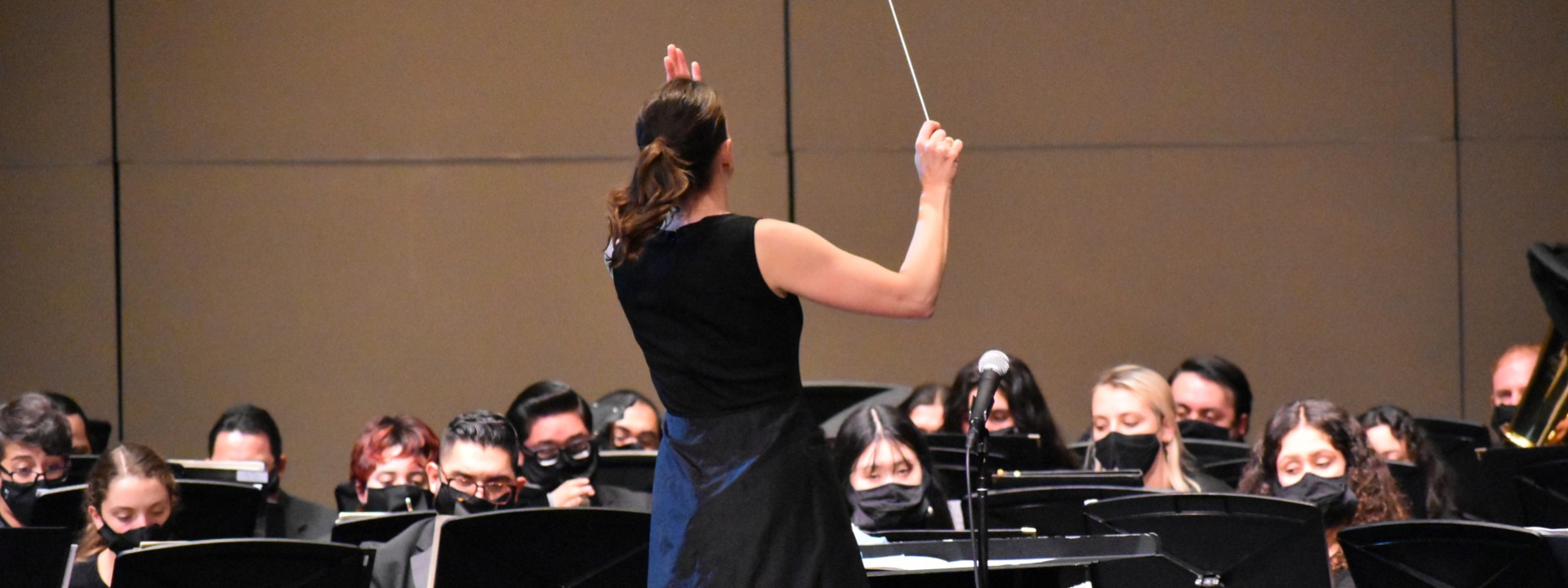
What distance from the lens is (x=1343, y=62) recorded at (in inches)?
284

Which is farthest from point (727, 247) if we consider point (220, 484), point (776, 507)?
point (220, 484)

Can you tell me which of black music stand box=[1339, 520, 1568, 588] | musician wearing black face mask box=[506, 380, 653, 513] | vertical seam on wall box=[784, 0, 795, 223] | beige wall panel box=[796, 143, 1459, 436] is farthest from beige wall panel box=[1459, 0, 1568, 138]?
black music stand box=[1339, 520, 1568, 588]

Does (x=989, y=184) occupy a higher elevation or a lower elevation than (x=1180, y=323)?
higher

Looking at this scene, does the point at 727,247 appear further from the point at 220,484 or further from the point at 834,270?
the point at 220,484

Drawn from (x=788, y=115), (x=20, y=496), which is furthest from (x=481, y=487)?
(x=788, y=115)

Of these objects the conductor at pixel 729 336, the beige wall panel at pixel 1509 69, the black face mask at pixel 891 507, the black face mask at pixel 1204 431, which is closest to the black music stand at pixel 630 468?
the black face mask at pixel 891 507

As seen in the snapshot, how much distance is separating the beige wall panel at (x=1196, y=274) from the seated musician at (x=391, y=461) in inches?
91.1

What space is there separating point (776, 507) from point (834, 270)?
0.30 metres

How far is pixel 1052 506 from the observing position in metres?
3.84

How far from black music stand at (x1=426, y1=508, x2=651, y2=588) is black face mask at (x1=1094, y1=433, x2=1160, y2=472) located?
6.28 ft

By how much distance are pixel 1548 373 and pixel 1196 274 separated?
1937mm

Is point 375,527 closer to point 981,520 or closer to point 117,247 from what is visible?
point 981,520

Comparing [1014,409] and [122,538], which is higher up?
[1014,409]

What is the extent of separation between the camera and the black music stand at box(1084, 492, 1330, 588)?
3451mm
